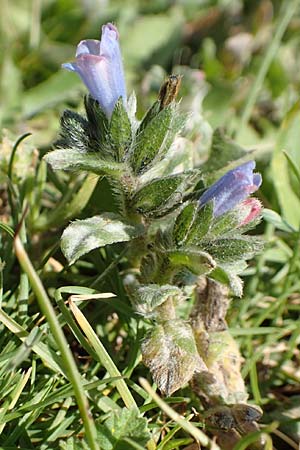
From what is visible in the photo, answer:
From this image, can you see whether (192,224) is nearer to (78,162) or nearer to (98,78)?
(78,162)

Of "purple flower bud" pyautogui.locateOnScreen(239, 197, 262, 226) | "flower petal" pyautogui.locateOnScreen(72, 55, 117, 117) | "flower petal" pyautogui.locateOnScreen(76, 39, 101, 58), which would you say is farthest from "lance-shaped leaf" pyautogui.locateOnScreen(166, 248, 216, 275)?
"flower petal" pyautogui.locateOnScreen(76, 39, 101, 58)

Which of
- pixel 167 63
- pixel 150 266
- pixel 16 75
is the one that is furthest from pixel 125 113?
pixel 167 63

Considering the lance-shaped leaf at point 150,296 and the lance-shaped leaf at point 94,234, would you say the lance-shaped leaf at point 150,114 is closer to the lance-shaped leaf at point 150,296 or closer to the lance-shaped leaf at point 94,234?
the lance-shaped leaf at point 94,234

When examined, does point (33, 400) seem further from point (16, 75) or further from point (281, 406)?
point (16, 75)

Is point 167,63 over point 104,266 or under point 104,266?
over

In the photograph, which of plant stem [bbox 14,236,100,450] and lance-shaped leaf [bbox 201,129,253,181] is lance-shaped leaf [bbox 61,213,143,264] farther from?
lance-shaped leaf [bbox 201,129,253,181]

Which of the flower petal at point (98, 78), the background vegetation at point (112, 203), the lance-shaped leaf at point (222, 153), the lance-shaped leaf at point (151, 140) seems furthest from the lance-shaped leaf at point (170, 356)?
the lance-shaped leaf at point (222, 153)
